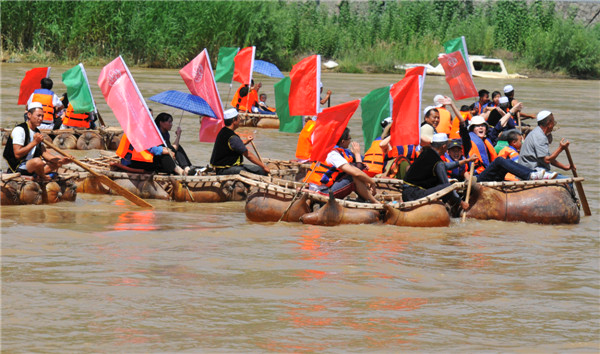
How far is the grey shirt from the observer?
12.9 meters

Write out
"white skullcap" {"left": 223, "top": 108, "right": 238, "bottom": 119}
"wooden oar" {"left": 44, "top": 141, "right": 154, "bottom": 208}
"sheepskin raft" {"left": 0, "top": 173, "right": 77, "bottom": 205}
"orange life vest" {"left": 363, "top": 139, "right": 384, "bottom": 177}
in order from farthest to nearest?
"orange life vest" {"left": 363, "top": 139, "right": 384, "bottom": 177}
"white skullcap" {"left": 223, "top": 108, "right": 238, "bottom": 119}
"wooden oar" {"left": 44, "top": 141, "right": 154, "bottom": 208}
"sheepskin raft" {"left": 0, "top": 173, "right": 77, "bottom": 205}

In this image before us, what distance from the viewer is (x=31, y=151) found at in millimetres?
12273

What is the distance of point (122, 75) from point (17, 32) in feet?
94.1

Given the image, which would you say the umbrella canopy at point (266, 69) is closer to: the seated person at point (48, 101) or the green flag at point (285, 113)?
the seated person at point (48, 101)

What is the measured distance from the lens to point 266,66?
21906 millimetres

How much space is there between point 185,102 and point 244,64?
5.15 m

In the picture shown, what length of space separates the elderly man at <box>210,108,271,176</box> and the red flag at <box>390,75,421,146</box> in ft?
6.92

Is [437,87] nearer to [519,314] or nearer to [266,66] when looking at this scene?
[266,66]

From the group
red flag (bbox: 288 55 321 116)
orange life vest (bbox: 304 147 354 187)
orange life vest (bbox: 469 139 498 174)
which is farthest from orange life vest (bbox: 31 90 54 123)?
orange life vest (bbox: 469 139 498 174)

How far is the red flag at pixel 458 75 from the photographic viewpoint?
16.7 m

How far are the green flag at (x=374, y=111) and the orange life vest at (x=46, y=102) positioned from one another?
6.41 meters

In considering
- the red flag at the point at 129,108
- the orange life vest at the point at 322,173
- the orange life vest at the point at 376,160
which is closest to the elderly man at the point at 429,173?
the orange life vest at the point at 322,173

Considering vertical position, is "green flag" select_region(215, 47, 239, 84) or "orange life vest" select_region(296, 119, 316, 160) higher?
"green flag" select_region(215, 47, 239, 84)

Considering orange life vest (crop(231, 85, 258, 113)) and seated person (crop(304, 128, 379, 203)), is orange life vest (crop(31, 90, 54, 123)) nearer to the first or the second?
orange life vest (crop(231, 85, 258, 113))
